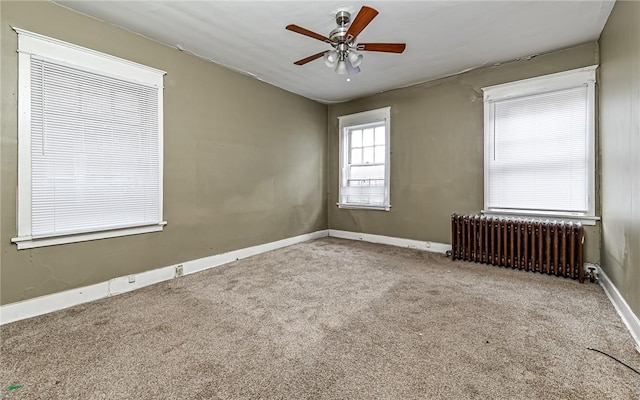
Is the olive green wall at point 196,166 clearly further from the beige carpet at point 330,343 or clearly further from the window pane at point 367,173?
the window pane at point 367,173

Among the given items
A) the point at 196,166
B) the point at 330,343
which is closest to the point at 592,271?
the point at 330,343

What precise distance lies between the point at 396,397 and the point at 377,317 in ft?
2.85

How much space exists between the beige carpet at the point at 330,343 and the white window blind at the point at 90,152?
2.76 ft

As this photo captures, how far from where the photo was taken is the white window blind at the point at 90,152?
239 centimetres

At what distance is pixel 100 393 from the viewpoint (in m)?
1.46

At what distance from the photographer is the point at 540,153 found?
355 centimetres

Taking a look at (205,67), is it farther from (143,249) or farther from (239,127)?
(143,249)

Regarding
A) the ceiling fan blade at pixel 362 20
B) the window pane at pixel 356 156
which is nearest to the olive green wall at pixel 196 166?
the window pane at pixel 356 156

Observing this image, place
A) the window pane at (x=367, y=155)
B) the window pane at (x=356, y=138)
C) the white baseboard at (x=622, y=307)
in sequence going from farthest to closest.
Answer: the window pane at (x=356, y=138)
the window pane at (x=367, y=155)
the white baseboard at (x=622, y=307)

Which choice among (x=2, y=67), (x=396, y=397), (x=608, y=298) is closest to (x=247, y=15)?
(x=2, y=67)

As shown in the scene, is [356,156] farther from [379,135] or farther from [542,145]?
[542,145]

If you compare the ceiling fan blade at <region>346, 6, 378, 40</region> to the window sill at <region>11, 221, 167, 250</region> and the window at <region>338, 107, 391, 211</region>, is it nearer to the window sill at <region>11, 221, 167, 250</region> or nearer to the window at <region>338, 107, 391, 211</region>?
the window at <region>338, 107, 391, 211</region>

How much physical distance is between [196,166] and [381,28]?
2.68 metres

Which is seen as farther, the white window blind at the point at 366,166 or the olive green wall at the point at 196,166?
the white window blind at the point at 366,166
